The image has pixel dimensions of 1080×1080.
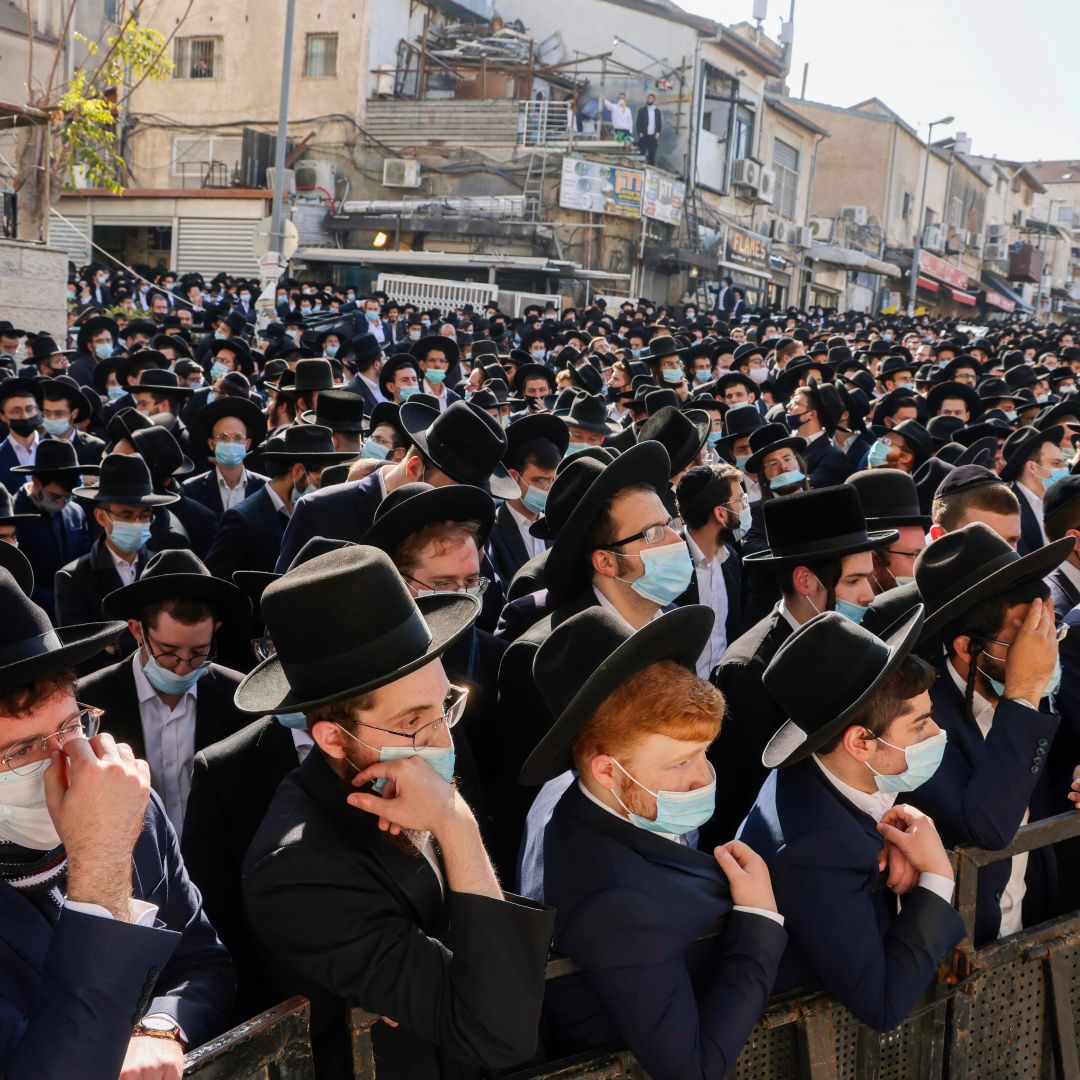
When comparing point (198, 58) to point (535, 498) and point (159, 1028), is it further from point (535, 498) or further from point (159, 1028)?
point (159, 1028)

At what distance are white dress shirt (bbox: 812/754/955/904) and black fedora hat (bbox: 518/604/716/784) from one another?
481 millimetres

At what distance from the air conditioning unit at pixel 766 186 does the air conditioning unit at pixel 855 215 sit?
375 inches

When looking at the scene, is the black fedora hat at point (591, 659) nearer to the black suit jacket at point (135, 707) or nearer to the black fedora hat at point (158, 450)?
the black suit jacket at point (135, 707)

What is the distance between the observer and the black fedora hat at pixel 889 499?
18.5 feet

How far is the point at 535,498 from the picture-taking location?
21.1 ft

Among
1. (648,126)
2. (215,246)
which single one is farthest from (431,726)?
(648,126)

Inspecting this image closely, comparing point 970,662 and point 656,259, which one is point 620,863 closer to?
point 970,662

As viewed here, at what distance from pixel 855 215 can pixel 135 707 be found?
194ft

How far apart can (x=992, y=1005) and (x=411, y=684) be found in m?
1.83

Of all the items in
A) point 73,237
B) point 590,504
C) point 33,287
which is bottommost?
point 590,504

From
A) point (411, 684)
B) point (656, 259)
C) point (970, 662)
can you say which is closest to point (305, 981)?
point (411, 684)

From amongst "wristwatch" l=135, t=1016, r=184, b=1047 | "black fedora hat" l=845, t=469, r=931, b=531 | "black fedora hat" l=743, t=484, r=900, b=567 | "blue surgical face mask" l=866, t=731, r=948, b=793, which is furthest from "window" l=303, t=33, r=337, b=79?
"wristwatch" l=135, t=1016, r=184, b=1047

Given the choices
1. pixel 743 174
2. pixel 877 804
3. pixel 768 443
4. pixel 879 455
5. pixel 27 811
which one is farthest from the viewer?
pixel 743 174

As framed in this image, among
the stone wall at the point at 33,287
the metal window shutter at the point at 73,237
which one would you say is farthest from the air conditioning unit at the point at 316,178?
the stone wall at the point at 33,287
